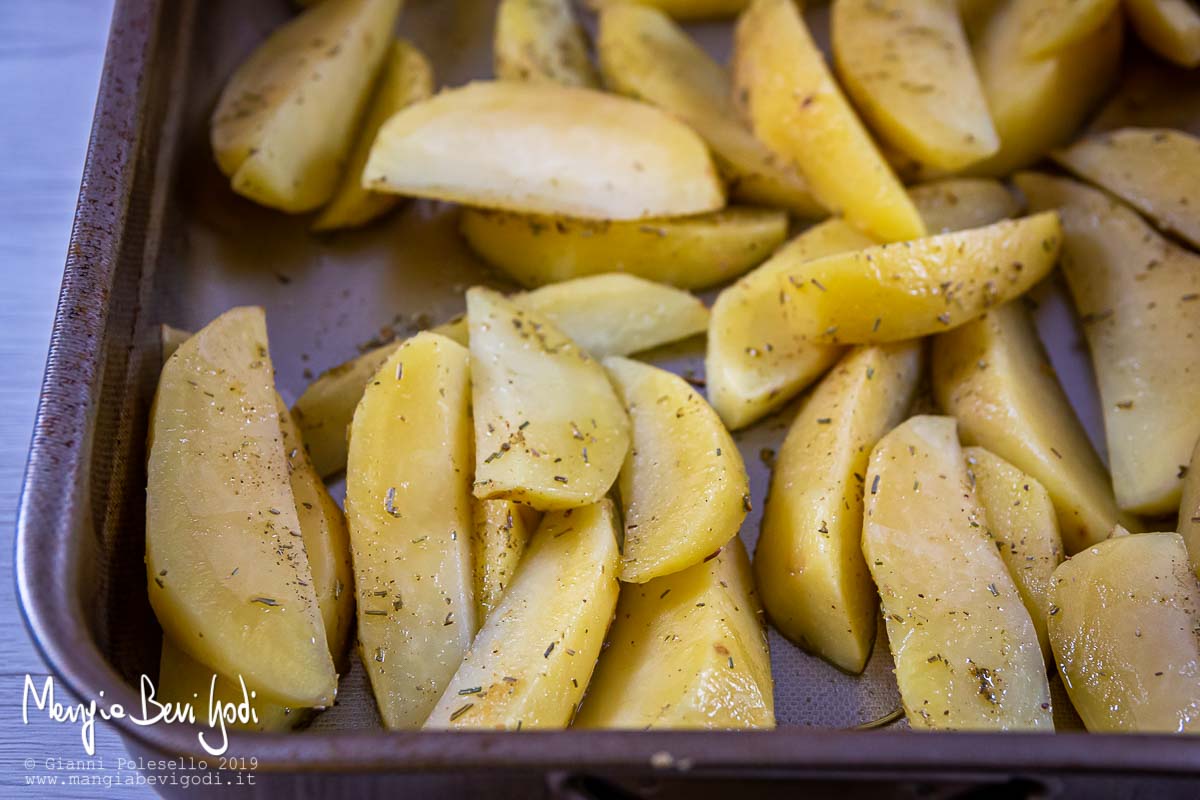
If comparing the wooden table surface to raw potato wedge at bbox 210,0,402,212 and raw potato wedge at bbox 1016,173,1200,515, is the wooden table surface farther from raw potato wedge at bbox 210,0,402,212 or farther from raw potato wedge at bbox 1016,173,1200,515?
raw potato wedge at bbox 1016,173,1200,515

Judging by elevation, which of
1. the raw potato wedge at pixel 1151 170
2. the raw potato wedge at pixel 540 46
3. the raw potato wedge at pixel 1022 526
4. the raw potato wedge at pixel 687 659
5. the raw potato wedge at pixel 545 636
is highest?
the raw potato wedge at pixel 540 46

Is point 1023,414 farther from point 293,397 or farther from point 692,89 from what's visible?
point 293,397

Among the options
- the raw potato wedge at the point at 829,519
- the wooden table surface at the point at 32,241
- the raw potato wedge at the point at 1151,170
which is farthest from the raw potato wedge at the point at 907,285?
the wooden table surface at the point at 32,241

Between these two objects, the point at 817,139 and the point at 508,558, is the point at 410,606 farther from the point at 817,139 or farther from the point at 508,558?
the point at 817,139

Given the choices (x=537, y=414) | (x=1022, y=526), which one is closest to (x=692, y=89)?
(x=537, y=414)

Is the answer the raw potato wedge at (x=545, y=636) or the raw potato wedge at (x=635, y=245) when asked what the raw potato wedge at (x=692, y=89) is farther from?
the raw potato wedge at (x=545, y=636)

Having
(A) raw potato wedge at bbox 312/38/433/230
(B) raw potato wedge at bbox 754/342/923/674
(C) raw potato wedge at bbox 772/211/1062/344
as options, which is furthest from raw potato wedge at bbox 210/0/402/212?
(B) raw potato wedge at bbox 754/342/923/674
